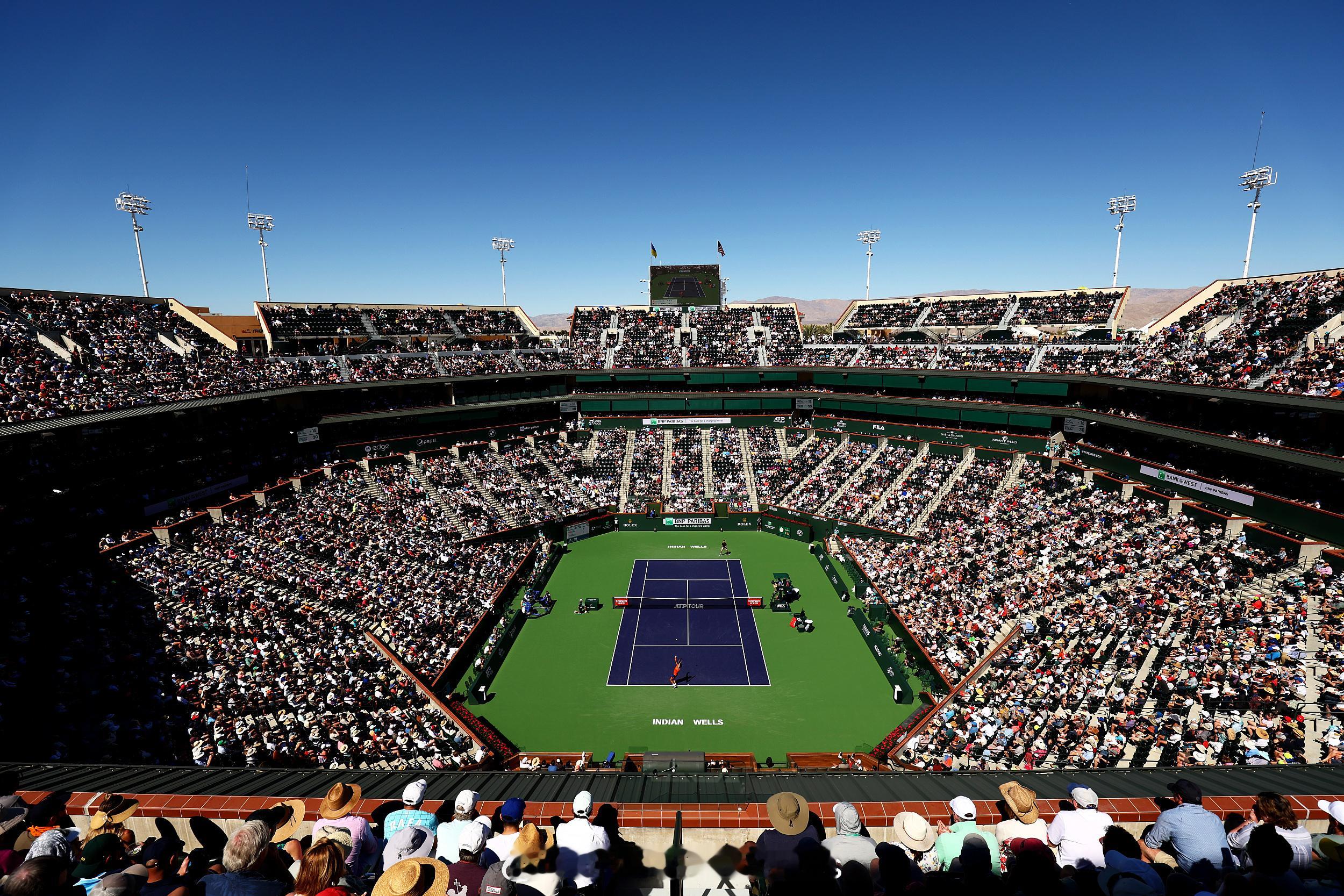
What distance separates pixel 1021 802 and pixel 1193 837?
5.26 ft

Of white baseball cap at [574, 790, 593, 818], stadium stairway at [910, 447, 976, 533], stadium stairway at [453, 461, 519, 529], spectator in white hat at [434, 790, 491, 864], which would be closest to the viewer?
spectator in white hat at [434, 790, 491, 864]

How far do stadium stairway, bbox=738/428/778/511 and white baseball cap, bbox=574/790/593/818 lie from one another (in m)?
38.2

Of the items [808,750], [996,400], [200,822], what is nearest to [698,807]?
[200,822]

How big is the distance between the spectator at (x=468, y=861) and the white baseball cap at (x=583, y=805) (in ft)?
3.08

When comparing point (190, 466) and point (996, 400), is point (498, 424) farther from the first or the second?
point (996, 400)

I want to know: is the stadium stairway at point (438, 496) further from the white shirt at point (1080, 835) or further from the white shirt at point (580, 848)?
the white shirt at point (1080, 835)

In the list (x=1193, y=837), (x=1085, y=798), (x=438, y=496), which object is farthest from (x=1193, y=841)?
(x=438, y=496)

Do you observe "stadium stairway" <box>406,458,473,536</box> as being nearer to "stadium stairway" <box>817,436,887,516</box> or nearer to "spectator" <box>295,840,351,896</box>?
"stadium stairway" <box>817,436,887,516</box>

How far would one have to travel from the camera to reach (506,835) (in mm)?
5945

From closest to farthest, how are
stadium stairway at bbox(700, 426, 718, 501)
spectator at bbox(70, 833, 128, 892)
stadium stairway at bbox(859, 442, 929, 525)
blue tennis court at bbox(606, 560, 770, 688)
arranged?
spectator at bbox(70, 833, 128, 892), blue tennis court at bbox(606, 560, 770, 688), stadium stairway at bbox(859, 442, 929, 525), stadium stairway at bbox(700, 426, 718, 501)

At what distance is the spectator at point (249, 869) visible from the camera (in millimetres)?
4617

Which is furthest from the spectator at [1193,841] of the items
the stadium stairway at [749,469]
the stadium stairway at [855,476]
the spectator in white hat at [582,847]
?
the stadium stairway at [749,469]

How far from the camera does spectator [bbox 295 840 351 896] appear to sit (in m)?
4.52

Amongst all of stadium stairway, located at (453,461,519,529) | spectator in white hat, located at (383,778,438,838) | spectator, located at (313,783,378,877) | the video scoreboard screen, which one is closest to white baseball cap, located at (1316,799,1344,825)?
spectator in white hat, located at (383,778,438,838)
